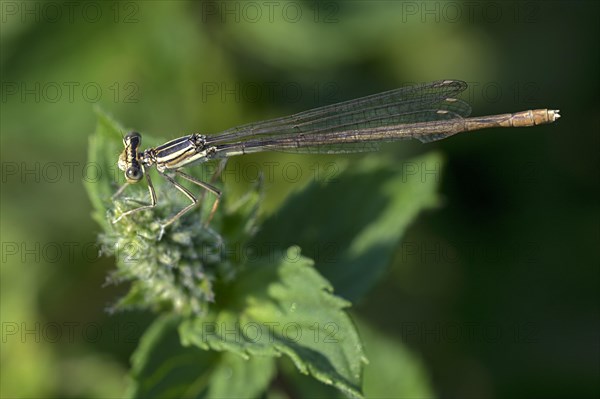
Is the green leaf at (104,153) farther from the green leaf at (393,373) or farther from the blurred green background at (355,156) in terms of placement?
the green leaf at (393,373)

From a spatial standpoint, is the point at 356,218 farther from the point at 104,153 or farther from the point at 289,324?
the point at 104,153

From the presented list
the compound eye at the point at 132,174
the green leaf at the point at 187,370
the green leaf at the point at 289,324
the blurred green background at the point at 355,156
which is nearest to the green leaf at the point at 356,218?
the green leaf at the point at 289,324

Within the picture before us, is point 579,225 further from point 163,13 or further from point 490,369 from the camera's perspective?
point 163,13

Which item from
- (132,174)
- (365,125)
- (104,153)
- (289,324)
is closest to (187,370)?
(289,324)

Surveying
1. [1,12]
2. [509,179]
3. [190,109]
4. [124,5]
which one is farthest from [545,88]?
[1,12]

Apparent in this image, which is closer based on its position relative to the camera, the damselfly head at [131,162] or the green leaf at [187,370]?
the green leaf at [187,370]
